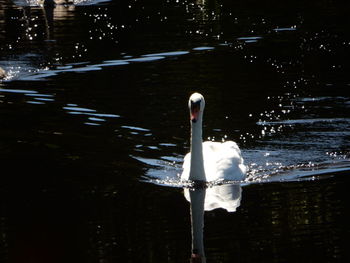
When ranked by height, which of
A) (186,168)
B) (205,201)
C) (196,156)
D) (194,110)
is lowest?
(205,201)

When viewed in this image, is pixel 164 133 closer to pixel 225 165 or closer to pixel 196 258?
pixel 225 165

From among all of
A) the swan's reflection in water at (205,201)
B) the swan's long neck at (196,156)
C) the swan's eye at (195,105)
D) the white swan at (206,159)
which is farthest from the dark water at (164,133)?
the swan's eye at (195,105)

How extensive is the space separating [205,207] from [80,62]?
13052mm

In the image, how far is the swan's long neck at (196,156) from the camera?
15.0m

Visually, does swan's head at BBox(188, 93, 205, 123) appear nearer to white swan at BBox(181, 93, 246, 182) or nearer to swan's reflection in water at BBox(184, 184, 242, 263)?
white swan at BBox(181, 93, 246, 182)

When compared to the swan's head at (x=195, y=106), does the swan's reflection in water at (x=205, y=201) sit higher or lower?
lower

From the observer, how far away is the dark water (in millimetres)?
12231

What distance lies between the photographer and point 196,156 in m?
14.9

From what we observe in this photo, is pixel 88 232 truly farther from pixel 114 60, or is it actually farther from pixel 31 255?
pixel 114 60

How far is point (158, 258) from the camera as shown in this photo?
11.4 m

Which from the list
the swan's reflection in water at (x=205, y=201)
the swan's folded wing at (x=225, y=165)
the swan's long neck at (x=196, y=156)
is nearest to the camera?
the swan's reflection in water at (x=205, y=201)

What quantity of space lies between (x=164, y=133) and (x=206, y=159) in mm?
2356

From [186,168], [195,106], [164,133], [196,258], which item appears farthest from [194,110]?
[196,258]

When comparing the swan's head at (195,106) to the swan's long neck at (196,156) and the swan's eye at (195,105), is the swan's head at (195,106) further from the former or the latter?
the swan's long neck at (196,156)
